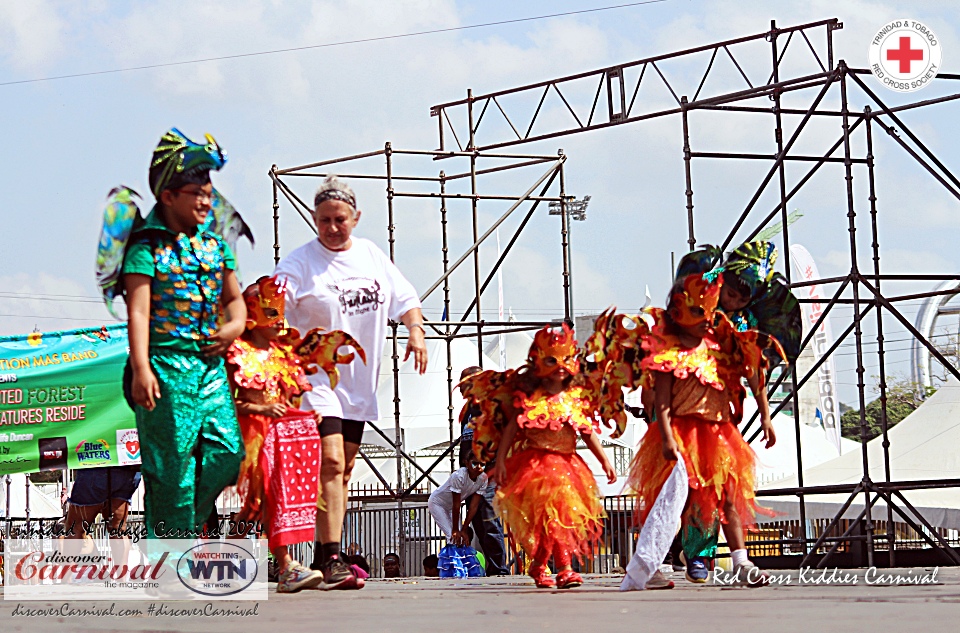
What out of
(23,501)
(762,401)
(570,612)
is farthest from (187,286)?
(23,501)

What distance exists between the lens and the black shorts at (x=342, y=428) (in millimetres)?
6105

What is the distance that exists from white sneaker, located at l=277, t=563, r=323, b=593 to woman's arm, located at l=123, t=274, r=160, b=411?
1.02 meters

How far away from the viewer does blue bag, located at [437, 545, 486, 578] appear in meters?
10.4

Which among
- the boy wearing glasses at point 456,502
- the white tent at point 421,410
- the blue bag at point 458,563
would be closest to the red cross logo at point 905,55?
the boy wearing glasses at point 456,502

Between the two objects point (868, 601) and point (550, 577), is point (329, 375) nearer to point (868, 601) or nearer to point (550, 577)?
point (550, 577)

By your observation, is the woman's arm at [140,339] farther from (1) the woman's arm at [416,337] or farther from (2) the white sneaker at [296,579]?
(1) the woman's arm at [416,337]

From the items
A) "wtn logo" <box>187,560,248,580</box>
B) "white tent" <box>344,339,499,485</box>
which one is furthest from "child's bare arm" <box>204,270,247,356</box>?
"white tent" <box>344,339,499,485</box>

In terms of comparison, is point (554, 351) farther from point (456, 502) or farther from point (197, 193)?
point (456, 502)

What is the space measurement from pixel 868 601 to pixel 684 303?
2.38 meters

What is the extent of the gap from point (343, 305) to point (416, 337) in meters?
0.36

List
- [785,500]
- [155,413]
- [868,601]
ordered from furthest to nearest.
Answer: [785,500], [155,413], [868,601]

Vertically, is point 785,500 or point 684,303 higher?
point 684,303

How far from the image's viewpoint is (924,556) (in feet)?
41.4

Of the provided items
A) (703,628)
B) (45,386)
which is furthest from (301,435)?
(45,386)
